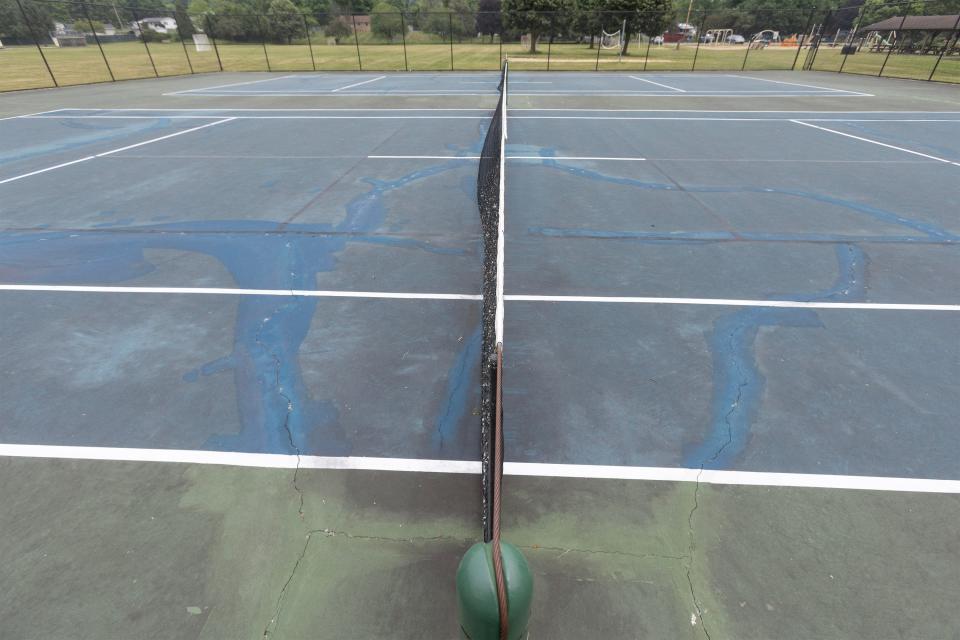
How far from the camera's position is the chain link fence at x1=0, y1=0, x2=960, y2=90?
117 ft

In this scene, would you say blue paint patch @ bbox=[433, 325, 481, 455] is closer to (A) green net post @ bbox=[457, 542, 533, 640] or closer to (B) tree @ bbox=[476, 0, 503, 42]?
(A) green net post @ bbox=[457, 542, 533, 640]

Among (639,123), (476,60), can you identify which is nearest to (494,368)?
(639,123)

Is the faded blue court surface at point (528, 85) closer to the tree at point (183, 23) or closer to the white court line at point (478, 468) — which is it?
the tree at point (183, 23)

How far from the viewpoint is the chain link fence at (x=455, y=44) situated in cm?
3566

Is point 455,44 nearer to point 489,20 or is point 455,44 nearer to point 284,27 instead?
point 489,20

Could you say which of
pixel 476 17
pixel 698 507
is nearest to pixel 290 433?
pixel 698 507

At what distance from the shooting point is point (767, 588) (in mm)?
3004

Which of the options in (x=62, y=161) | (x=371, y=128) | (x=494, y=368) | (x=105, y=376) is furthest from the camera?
(x=371, y=128)

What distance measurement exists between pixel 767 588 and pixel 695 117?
18.9 meters

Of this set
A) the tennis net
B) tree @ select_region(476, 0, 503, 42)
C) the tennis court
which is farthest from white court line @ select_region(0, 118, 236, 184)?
tree @ select_region(476, 0, 503, 42)

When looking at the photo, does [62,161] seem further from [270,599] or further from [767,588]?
[767,588]

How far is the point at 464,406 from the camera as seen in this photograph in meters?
4.49

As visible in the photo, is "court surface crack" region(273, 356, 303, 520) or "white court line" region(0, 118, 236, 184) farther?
"white court line" region(0, 118, 236, 184)

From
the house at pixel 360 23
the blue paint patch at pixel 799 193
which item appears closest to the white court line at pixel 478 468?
the blue paint patch at pixel 799 193
